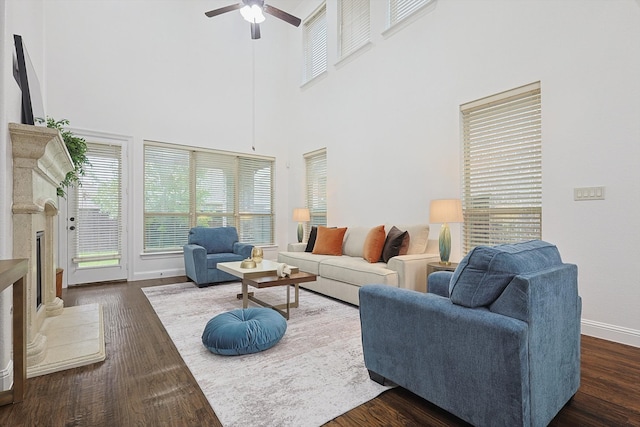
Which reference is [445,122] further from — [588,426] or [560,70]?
[588,426]

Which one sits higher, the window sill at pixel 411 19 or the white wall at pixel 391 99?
the window sill at pixel 411 19

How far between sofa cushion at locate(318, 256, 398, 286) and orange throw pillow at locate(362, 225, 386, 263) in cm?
11

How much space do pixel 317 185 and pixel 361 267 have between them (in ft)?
9.49

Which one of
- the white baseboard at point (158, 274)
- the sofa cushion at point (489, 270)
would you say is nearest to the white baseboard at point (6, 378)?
the sofa cushion at point (489, 270)

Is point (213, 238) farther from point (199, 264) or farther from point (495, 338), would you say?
point (495, 338)

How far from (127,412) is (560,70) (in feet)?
13.6

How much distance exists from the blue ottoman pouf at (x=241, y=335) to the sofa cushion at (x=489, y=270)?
4.75ft

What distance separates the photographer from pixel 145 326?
9.89 feet

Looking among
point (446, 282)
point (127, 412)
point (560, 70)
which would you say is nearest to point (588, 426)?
point (446, 282)

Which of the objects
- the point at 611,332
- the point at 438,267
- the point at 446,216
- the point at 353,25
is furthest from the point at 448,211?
the point at 353,25

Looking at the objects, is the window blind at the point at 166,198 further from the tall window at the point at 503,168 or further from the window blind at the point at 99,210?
the tall window at the point at 503,168

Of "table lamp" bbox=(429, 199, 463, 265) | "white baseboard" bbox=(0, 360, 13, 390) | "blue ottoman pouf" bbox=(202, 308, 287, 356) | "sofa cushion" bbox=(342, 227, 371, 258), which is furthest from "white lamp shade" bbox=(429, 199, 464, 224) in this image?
"white baseboard" bbox=(0, 360, 13, 390)

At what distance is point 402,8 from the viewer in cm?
448

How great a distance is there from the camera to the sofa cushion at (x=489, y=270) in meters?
1.37
